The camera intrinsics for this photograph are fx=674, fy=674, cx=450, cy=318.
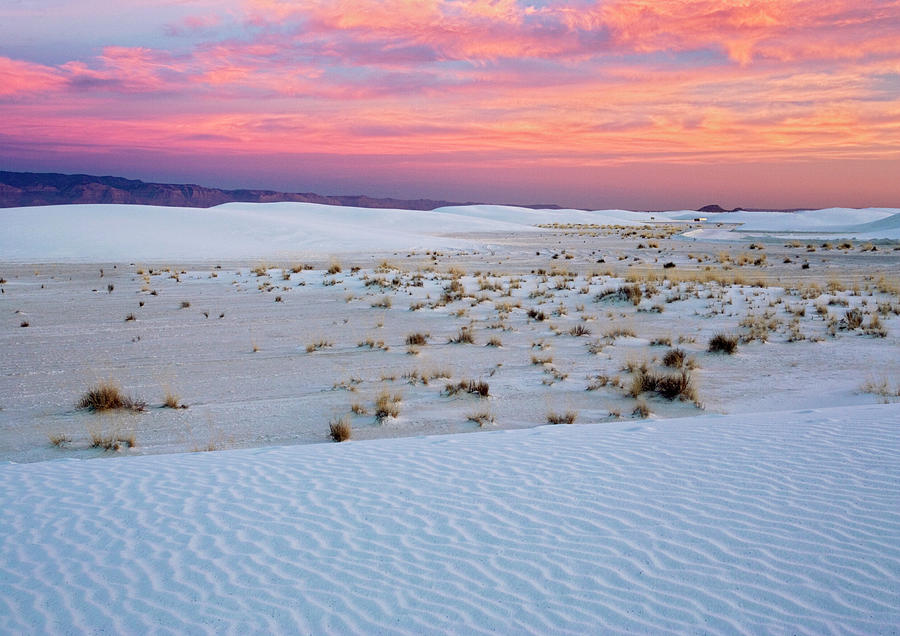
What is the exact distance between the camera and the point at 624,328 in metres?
14.2

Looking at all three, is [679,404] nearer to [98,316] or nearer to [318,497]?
[318,497]

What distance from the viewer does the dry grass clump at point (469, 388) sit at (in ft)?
31.0

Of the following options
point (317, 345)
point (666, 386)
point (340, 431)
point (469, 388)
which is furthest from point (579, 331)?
point (340, 431)

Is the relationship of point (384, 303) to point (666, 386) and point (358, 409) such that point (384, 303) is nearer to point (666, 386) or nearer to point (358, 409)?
point (358, 409)

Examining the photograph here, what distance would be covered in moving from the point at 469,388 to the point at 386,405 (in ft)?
5.12

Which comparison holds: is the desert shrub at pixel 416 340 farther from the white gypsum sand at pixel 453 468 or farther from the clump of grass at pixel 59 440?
the clump of grass at pixel 59 440

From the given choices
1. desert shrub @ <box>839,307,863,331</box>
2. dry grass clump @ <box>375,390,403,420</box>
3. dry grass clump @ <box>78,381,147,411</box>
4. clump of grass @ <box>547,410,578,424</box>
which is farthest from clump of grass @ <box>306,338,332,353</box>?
desert shrub @ <box>839,307,863,331</box>

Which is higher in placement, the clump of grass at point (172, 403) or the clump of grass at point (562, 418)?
the clump of grass at point (562, 418)

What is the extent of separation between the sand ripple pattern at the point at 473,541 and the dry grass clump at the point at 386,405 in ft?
7.39

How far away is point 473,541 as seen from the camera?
4.05 m

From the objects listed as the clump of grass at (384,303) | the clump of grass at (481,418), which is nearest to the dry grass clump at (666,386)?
the clump of grass at (481,418)

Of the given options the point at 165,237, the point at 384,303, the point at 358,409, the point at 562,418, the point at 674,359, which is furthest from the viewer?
the point at 165,237

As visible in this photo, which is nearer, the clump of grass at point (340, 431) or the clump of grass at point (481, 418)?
the clump of grass at point (340, 431)

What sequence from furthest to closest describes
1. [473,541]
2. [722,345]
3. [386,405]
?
[722,345]
[386,405]
[473,541]
